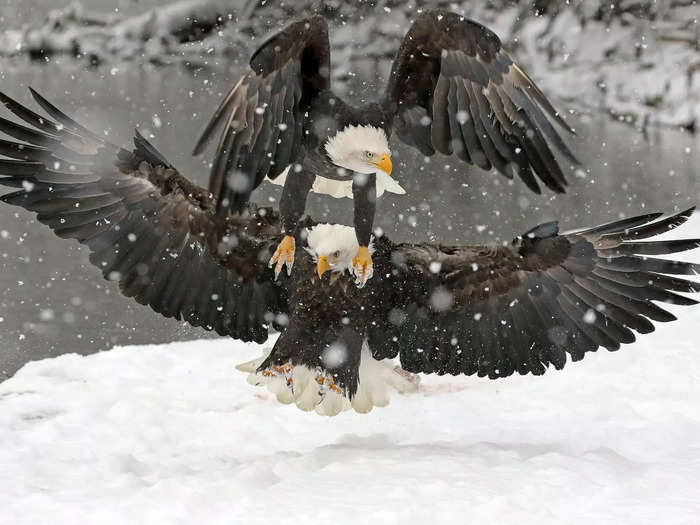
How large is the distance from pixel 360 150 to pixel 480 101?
54 centimetres

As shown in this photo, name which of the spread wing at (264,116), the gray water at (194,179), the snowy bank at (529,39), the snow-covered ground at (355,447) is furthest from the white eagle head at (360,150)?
the snowy bank at (529,39)

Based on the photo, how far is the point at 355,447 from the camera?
3594 millimetres

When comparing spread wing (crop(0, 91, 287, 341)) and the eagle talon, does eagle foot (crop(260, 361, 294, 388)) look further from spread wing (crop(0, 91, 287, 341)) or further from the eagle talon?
spread wing (crop(0, 91, 287, 341))

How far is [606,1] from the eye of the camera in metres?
15.9

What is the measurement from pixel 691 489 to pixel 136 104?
13849 mm

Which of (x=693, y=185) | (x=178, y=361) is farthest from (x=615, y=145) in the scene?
(x=178, y=361)

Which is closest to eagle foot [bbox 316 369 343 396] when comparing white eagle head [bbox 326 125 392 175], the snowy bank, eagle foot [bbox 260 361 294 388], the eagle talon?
the eagle talon

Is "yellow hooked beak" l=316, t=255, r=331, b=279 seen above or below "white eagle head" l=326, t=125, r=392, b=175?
below

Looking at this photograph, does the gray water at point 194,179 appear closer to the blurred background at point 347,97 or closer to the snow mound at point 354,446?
the blurred background at point 347,97

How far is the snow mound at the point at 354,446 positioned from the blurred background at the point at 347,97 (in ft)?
7.82

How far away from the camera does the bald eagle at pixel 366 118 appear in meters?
3.22

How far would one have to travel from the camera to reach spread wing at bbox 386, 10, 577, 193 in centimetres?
347

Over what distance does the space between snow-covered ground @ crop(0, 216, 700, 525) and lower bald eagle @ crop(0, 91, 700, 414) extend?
12.5 inches

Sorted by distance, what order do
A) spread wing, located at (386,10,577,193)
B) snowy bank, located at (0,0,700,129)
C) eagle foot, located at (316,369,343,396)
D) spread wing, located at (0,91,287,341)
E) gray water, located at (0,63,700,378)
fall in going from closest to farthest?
spread wing, located at (386,10,577,193)
eagle foot, located at (316,369,343,396)
spread wing, located at (0,91,287,341)
gray water, located at (0,63,700,378)
snowy bank, located at (0,0,700,129)
